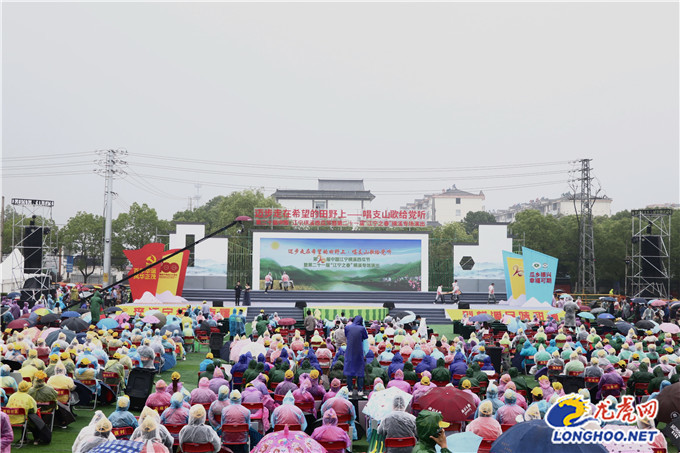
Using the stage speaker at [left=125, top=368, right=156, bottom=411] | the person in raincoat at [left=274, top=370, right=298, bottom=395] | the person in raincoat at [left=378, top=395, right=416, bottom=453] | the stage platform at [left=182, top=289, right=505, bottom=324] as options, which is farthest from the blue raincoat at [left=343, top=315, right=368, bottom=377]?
the stage platform at [left=182, top=289, right=505, bottom=324]

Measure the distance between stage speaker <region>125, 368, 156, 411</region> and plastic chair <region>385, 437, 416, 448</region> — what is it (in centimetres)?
610

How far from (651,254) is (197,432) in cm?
3176

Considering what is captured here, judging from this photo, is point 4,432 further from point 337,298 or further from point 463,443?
point 337,298

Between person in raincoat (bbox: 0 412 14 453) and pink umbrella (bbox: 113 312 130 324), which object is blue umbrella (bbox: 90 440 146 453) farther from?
pink umbrella (bbox: 113 312 130 324)

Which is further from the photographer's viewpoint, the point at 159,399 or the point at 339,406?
the point at 159,399

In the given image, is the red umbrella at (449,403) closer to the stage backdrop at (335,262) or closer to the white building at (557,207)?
the stage backdrop at (335,262)

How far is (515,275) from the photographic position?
1270 inches

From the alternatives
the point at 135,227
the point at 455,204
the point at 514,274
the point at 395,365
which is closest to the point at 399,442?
the point at 395,365

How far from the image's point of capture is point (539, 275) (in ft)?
102

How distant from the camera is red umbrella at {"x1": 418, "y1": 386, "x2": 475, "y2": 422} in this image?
923 cm

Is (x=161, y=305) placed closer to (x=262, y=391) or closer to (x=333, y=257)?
(x=333, y=257)

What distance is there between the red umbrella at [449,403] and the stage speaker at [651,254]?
28.2 meters

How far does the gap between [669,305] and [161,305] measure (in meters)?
23.3

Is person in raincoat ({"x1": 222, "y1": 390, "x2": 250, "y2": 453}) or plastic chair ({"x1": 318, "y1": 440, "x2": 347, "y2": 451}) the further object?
person in raincoat ({"x1": 222, "y1": 390, "x2": 250, "y2": 453})
